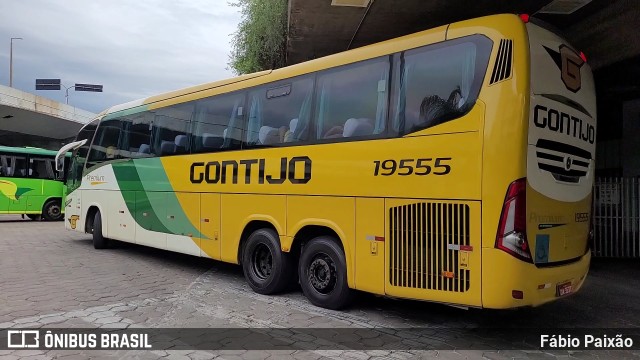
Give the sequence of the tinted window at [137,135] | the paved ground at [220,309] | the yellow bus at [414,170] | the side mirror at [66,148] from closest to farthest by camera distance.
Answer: the yellow bus at [414,170] < the paved ground at [220,309] < the tinted window at [137,135] < the side mirror at [66,148]

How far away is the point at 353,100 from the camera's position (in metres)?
5.67

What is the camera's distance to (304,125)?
617 cm

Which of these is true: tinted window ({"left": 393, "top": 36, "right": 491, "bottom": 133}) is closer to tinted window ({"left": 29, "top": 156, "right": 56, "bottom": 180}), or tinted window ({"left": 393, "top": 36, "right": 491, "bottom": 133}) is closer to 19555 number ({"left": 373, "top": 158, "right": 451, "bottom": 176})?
19555 number ({"left": 373, "top": 158, "right": 451, "bottom": 176})

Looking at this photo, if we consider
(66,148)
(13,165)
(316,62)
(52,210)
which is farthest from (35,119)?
(316,62)

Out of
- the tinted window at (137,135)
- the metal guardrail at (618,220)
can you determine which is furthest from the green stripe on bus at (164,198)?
the metal guardrail at (618,220)

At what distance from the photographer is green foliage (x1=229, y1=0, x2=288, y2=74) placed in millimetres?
12792

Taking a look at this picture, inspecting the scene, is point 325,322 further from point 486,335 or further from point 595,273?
point 595,273

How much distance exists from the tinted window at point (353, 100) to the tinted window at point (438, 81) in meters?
0.23

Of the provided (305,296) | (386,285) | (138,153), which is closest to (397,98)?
(386,285)

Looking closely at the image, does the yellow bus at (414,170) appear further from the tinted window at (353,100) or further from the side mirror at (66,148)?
the side mirror at (66,148)

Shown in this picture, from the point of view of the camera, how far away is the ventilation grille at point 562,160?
441cm

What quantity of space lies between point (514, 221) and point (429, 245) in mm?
869

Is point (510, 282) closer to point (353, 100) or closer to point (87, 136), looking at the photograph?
point (353, 100)

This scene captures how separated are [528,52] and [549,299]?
2373mm
